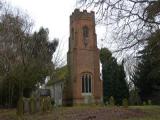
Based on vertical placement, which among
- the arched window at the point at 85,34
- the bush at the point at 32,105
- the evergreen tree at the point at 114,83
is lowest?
the bush at the point at 32,105

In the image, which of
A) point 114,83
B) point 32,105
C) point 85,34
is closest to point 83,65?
point 85,34

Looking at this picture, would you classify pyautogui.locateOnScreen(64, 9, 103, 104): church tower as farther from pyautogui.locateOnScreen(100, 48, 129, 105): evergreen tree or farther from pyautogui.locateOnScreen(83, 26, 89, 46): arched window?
pyautogui.locateOnScreen(100, 48, 129, 105): evergreen tree

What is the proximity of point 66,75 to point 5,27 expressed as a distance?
76.9 feet

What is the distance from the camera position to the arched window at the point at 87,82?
58.1 m

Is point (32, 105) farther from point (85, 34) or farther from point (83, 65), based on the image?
point (85, 34)

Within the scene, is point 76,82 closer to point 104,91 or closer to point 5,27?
point 104,91

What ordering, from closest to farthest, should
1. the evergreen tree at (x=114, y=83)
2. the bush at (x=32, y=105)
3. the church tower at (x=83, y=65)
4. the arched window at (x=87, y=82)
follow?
1. the bush at (x=32, y=105)
2. the church tower at (x=83, y=65)
3. the arched window at (x=87, y=82)
4. the evergreen tree at (x=114, y=83)

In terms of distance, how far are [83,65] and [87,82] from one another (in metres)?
2.70

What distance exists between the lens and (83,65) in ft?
194

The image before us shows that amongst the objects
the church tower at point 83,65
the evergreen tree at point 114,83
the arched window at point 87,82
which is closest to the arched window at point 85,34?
the church tower at point 83,65

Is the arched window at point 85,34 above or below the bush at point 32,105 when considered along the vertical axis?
above

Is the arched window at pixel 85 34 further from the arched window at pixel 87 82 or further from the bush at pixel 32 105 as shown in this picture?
the bush at pixel 32 105

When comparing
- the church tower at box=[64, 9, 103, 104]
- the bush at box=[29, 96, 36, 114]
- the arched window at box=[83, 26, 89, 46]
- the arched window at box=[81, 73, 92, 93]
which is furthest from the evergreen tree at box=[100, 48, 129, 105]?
the bush at box=[29, 96, 36, 114]

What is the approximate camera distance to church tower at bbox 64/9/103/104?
5766cm
